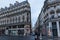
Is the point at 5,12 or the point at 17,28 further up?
the point at 5,12

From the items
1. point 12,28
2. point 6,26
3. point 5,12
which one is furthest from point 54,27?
point 5,12

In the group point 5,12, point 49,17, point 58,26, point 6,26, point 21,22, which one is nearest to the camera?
point 58,26

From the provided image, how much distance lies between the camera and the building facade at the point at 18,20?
4812 centimetres

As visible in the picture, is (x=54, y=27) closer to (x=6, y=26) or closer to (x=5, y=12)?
(x=6, y=26)

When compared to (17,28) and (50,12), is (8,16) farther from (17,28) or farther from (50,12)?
(50,12)

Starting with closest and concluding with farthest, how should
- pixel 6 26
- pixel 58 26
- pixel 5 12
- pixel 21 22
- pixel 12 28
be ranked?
1. pixel 58 26
2. pixel 21 22
3. pixel 12 28
4. pixel 6 26
5. pixel 5 12

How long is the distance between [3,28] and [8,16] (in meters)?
4.81

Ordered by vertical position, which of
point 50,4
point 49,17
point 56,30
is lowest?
point 56,30

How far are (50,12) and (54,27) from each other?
4661mm

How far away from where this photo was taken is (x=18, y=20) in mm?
50125

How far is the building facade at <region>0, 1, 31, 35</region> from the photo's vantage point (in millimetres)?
48125

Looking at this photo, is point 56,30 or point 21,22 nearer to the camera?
point 56,30

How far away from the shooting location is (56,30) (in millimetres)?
40500

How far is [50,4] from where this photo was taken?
4325 cm
